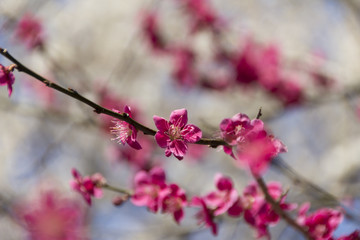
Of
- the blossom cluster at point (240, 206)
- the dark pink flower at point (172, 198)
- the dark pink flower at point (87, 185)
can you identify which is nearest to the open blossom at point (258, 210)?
the blossom cluster at point (240, 206)

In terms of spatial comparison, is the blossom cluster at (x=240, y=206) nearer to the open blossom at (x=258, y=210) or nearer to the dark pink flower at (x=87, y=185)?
the open blossom at (x=258, y=210)

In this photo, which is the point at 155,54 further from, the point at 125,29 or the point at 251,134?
the point at 251,134

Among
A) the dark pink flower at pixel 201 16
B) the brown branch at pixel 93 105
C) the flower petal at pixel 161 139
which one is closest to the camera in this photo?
the brown branch at pixel 93 105

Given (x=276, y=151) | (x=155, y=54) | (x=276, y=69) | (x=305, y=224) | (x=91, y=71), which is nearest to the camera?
(x=276, y=151)

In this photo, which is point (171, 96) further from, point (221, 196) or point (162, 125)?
point (162, 125)

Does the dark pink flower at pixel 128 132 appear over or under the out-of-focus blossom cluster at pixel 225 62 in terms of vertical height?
under

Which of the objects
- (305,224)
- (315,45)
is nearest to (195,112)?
(315,45)

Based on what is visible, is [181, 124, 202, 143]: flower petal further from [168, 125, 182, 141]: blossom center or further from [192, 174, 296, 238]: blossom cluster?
[192, 174, 296, 238]: blossom cluster
